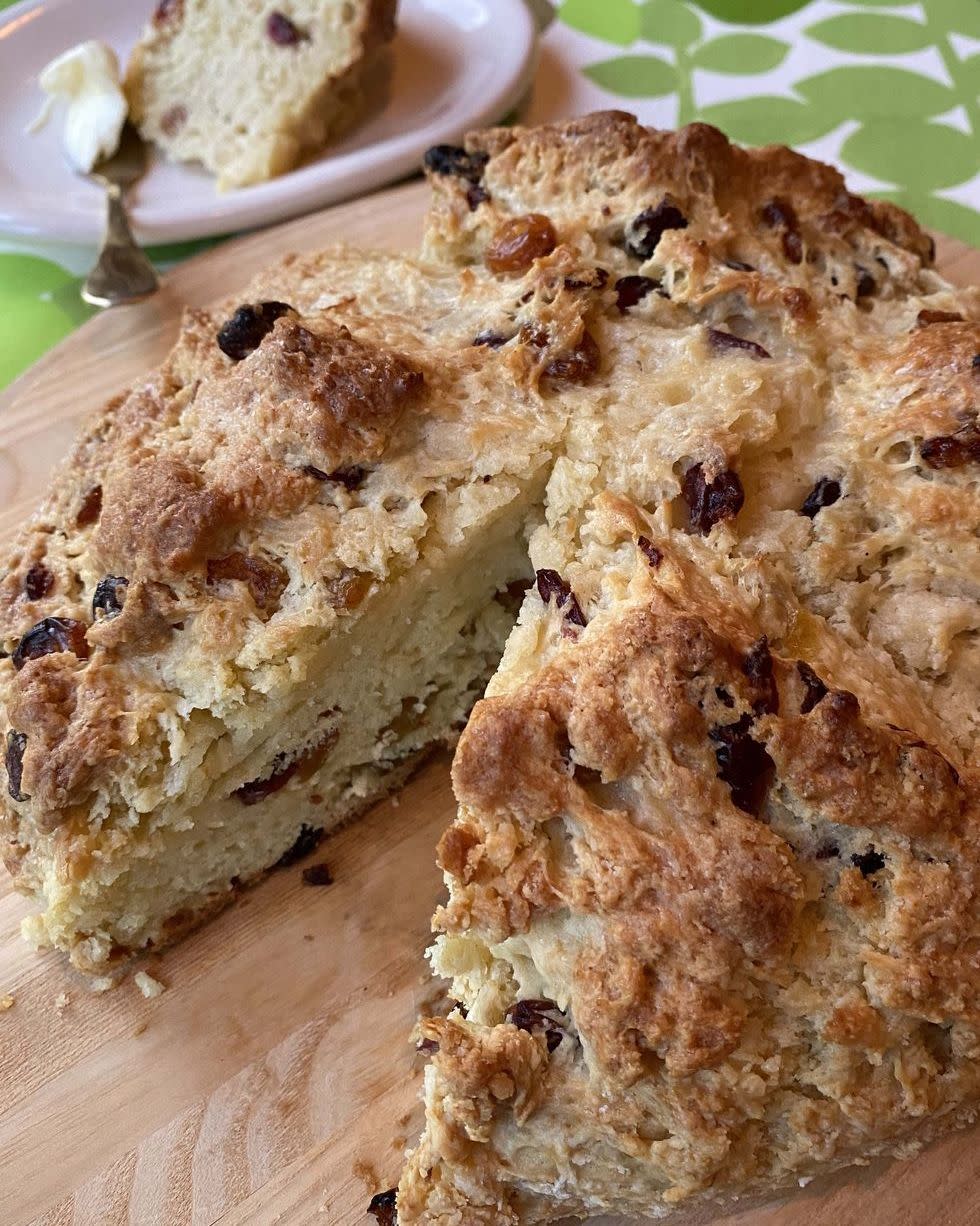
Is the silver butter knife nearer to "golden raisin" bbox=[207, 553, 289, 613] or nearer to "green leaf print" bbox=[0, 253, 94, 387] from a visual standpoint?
"green leaf print" bbox=[0, 253, 94, 387]

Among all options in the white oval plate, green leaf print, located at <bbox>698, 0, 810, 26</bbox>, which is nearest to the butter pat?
the white oval plate

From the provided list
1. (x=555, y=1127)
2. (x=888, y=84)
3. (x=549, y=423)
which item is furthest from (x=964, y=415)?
(x=888, y=84)

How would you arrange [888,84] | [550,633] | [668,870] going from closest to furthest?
1. [668,870]
2. [550,633]
3. [888,84]

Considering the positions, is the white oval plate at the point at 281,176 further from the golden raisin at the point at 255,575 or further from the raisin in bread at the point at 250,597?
the golden raisin at the point at 255,575

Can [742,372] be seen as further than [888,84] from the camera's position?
No

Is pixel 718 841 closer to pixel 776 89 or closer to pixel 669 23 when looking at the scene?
pixel 776 89

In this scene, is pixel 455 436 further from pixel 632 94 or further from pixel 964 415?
pixel 632 94

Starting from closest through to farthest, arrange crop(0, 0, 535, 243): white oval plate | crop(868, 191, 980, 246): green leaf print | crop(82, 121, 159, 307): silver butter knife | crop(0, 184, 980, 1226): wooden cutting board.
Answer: crop(0, 184, 980, 1226): wooden cutting board
crop(82, 121, 159, 307): silver butter knife
crop(0, 0, 535, 243): white oval plate
crop(868, 191, 980, 246): green leaf print
